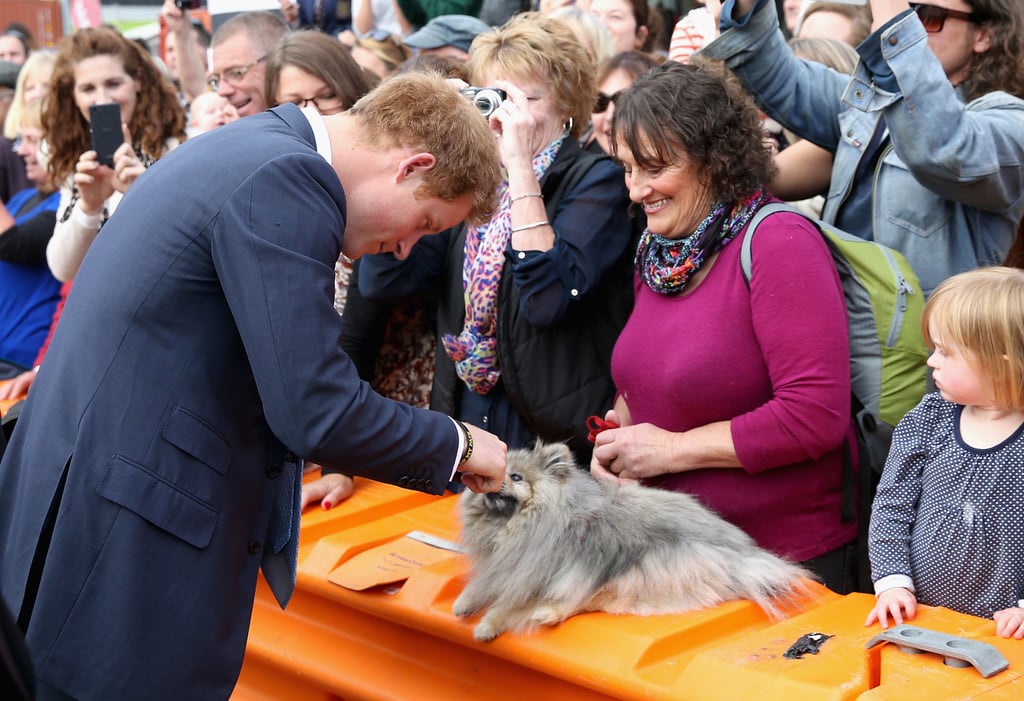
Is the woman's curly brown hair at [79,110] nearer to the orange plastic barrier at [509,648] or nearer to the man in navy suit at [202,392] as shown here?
the orange plastic barrier at [509,648]

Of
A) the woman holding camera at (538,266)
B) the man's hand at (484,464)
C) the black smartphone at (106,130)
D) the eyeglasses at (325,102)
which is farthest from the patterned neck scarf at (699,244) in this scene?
the black smartphone at (106,130)

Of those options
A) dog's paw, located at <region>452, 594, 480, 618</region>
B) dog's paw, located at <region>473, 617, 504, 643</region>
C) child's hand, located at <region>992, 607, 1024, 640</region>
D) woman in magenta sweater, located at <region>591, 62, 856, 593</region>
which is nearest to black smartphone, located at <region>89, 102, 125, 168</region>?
woman in magenta sweater, located at <region>591, 62, 856, 593</region>

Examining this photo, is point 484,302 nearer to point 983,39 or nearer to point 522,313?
point 522,313

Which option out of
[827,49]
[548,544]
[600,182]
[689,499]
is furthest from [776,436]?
[827,49]

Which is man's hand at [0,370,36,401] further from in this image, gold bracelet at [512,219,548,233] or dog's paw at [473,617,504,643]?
dog's paw at [473,617,504,643]

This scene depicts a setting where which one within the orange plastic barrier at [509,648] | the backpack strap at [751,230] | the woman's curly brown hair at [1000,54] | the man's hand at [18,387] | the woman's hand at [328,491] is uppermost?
the woman's curly brown hair at [1000,54]

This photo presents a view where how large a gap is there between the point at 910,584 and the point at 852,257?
82cm

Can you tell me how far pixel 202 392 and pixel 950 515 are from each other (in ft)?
4.97

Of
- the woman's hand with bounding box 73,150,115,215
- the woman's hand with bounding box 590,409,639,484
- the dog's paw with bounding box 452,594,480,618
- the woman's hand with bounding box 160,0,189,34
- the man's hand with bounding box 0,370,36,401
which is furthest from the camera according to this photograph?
the woman's hand with bounding box 160,0,189,34

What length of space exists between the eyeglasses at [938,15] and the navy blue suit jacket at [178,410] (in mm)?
1801

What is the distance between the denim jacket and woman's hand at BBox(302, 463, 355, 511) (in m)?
1.65

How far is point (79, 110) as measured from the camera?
4.62 meters

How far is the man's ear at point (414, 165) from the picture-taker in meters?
2.04

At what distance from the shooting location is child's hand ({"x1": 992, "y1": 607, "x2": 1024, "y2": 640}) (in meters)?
2.08
